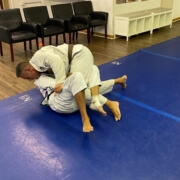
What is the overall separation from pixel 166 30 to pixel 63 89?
473 centimetres

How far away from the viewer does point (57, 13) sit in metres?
4.96

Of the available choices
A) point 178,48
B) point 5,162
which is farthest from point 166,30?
point 5,162

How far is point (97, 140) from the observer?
81.4 inches

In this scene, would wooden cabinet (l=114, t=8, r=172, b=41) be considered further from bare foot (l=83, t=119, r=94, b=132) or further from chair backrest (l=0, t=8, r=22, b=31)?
bare foot (l=83, t=119, r=94, b=132)

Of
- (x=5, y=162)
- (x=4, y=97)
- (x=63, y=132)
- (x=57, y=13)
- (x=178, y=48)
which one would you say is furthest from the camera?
(x=57, y=13)

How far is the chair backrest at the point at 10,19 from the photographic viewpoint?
4.33 meters

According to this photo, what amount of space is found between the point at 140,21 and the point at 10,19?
2892 mm

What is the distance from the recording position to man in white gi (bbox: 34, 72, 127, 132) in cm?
212

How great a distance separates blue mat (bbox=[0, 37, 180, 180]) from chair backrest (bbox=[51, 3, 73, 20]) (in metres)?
2.60

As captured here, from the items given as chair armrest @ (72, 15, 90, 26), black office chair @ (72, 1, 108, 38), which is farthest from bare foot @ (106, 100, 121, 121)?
black office chair @ (72, 1, 108, 38)

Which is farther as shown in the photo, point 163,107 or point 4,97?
point 4,97

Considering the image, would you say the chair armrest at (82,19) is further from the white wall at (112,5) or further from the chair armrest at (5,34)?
the chair armrest at (5,34)

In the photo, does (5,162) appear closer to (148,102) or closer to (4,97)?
(4,97)

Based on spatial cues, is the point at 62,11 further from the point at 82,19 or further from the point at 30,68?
the point at 30,68
